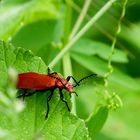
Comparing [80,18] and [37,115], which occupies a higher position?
[80,18]

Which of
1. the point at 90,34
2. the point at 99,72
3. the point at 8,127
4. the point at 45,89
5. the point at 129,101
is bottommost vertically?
the point at 8,127

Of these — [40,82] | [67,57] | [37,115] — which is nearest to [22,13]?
[67,57]

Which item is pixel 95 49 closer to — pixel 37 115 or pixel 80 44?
pixel 80 44

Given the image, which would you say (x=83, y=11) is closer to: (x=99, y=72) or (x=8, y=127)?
(x=99, y=72)

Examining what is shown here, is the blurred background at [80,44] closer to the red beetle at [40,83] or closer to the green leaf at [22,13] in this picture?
the green leaf at [22,13]

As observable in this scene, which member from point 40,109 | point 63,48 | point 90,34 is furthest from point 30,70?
point 90,34

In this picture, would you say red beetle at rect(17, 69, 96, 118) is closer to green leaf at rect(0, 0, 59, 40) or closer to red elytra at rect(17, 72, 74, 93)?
red elytra at rect(17, 72, 74, 93)
